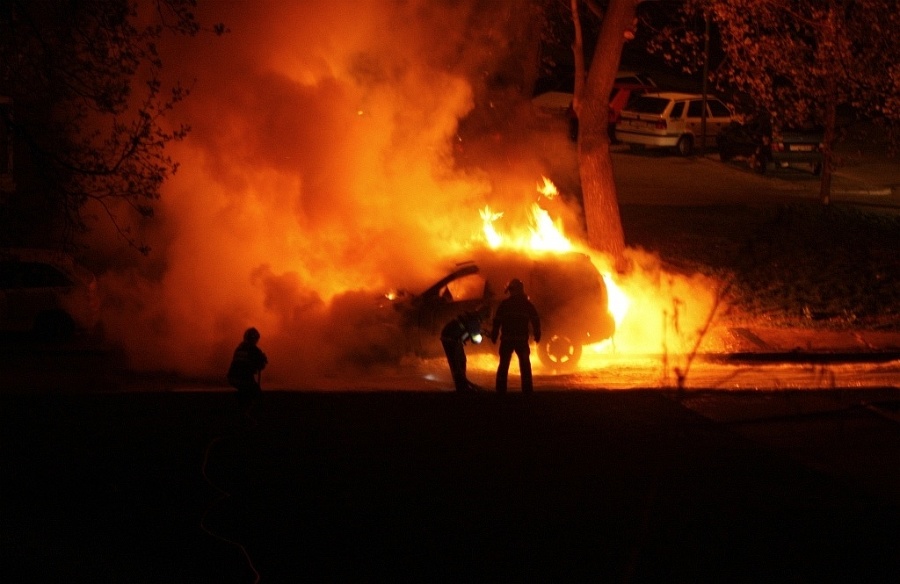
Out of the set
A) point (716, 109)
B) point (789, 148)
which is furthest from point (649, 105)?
point (789, 148)

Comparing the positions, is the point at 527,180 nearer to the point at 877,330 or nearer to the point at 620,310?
the point at 620,310

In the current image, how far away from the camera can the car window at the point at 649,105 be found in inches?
1291

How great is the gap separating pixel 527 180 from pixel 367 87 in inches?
137

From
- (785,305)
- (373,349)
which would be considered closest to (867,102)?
(785,305)

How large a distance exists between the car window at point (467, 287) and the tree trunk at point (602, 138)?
14.4 ft

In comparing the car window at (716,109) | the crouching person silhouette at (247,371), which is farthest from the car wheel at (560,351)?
the car window at (716,109)

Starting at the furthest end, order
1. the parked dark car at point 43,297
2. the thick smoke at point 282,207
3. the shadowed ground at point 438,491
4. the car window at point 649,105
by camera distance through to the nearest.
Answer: the car window at point 649,105
the parked dark car at point 43,297
the thick smoke at point 282,207
the shadowed ground at point 438,491

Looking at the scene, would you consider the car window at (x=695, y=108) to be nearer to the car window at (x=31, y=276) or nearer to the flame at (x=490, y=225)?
the flame at (x=490, y=225)

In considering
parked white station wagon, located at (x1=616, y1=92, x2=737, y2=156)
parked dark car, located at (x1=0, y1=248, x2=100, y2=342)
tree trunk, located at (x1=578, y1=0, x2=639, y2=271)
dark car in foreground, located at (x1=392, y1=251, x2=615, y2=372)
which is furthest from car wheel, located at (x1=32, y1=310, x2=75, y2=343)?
parked white station wagon, located at (x1=616, y1=92, x2=737, y2=156)

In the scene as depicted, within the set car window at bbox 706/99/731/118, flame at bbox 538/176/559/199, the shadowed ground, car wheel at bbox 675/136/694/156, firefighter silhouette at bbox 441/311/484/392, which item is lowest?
the shadowed ground

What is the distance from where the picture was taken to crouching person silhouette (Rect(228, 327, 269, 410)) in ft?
34.5

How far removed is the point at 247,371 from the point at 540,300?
5.37 meters

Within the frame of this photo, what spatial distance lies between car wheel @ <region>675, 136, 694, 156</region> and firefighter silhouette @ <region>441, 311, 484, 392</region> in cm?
2153

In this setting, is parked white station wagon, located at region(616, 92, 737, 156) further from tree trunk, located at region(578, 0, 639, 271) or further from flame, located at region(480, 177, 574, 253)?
flame, located at region(480, 177, 574, 253)
